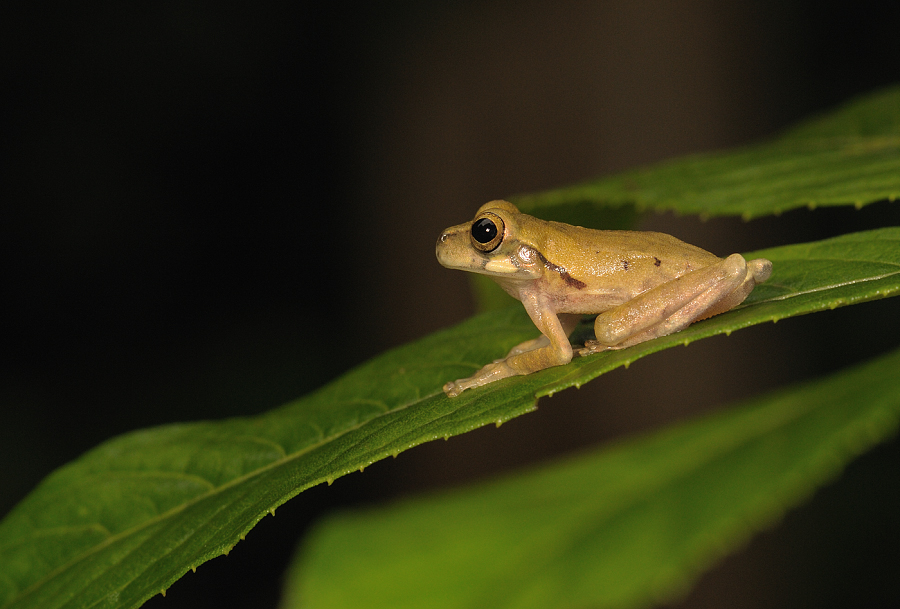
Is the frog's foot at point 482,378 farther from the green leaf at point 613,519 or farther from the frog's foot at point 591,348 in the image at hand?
the green leaf at point 613,519

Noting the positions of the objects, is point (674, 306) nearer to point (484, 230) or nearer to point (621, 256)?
point (621, 256)

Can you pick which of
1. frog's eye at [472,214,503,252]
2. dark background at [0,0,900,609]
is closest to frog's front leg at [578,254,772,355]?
frog's eye at [472,214,503,252]

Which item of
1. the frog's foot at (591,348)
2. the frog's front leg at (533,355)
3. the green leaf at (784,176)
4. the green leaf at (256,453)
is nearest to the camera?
the green leaf at (256,453)

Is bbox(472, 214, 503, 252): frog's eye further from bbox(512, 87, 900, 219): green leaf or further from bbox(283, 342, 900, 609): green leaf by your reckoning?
bbox(283, 342, 900, 609): green leaf

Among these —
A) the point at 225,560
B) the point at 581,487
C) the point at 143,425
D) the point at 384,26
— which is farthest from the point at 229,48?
the point at 581,487

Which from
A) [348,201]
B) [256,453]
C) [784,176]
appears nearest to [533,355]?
[256,453]

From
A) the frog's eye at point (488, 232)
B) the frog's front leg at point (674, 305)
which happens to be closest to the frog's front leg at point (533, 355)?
the frog's front leg at point (674, 305)
